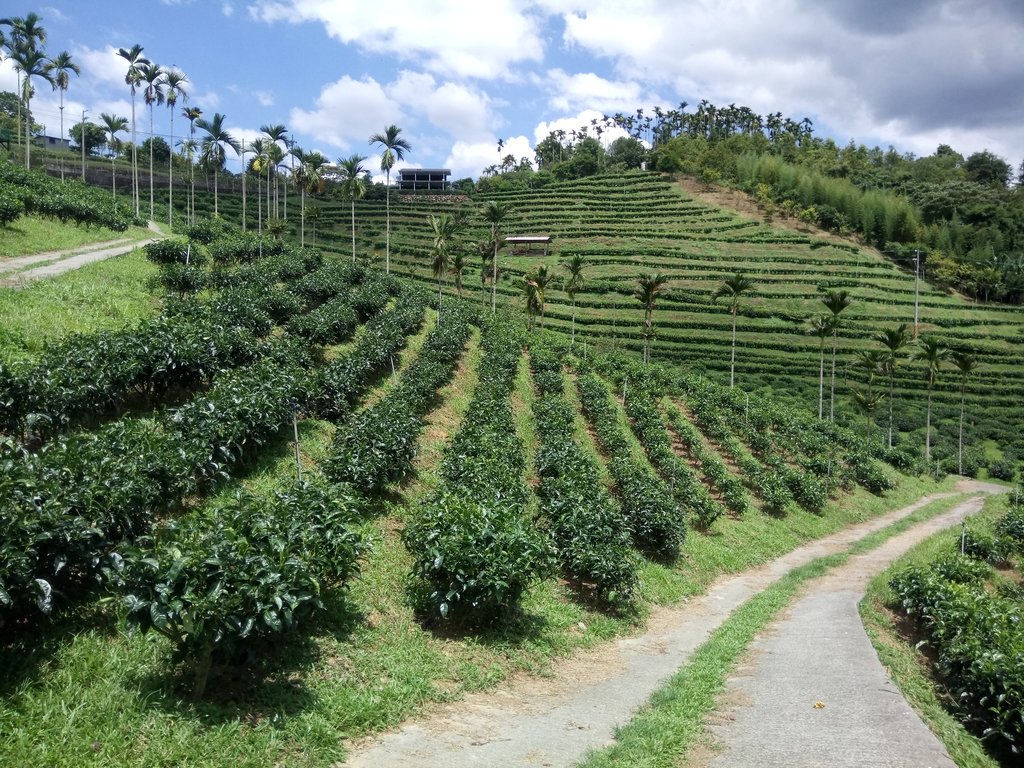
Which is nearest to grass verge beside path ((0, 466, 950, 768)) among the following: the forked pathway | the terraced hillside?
the forked pathway

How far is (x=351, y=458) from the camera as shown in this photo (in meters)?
11.5

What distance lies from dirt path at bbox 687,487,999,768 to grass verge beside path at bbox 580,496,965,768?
206mm

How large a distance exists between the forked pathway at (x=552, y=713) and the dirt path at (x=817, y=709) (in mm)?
321

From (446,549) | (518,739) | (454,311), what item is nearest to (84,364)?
Answer: (446,549)

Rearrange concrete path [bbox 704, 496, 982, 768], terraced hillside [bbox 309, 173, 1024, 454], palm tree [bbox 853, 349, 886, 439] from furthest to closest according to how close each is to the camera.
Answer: terraced hillside [bbox 309, 173, 1024, 454]
palm tree [bbox 853, 349, 886, 439]
concrete path [bbox 704, 496, 982, 768]

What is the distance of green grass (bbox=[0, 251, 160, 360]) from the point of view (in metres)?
13.9

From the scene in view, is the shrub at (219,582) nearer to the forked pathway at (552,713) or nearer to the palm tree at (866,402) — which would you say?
the forked pathway at (552,713)

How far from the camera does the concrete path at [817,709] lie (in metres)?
6.40

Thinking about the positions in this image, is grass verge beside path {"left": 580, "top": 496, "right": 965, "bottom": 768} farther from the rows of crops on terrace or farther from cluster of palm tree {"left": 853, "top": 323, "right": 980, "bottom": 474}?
cluster of palm tree {"left": 853, "top": 323, "right": 980, "bottom": 474}

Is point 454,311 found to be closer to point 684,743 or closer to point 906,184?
point 684,743

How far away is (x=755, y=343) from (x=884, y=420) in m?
12.5

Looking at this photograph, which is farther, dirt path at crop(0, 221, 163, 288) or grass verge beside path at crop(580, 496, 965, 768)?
dirt path at crop(0, 221, 163, 288)

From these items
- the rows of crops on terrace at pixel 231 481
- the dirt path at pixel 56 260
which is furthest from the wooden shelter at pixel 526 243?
the rows of crops on terrace at pixel 231 481

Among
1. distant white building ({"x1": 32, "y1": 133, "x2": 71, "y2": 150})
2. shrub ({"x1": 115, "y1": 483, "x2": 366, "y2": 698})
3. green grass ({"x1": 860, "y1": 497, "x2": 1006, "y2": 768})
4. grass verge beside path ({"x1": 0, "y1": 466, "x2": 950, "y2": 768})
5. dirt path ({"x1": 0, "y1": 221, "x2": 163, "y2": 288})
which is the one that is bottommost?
green grass ({"x1": 860, "y1": 497, "x2": 1006, "y2": 768})
